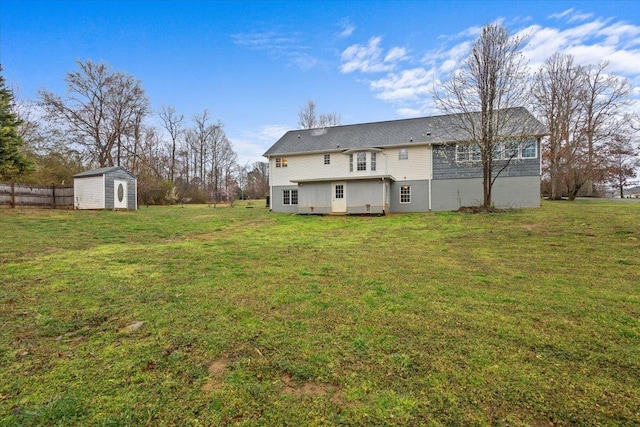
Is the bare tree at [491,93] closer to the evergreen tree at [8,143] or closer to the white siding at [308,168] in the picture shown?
the white siding at [308,168]

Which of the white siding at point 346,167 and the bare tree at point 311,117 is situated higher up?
the bare tree at point 311,117

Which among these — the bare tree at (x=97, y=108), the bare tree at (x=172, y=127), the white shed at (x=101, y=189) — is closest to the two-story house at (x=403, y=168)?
the white shed at (x=101, y=189)

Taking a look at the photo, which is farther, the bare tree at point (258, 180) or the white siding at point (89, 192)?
the bare tree at point (258, 180)

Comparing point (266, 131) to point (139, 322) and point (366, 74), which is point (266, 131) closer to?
Answer: point (366, 74)

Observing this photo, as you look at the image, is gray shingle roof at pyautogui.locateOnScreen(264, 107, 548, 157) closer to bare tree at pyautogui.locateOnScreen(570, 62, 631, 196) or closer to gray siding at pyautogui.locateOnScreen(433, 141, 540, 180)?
gray siding at pyautogui.locateOnScreen(433, 141, 540, 180)

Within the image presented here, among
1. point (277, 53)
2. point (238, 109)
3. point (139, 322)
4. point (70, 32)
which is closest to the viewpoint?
point (139, 322)

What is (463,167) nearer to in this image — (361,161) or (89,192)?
(361,161)

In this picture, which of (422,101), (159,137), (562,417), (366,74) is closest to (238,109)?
(366,74)

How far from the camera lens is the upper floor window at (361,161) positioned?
21344 millimetres

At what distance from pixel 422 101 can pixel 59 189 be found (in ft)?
79.7

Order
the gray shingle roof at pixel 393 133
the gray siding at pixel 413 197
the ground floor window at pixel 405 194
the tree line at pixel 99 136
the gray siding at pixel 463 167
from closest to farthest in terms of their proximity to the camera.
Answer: the gray shingle roof at pixel 393 133 < the gray siding at pixel 463 167 < the gray siding at pixel 413 197 < the ground floor window at pixel 405 194 < the tree line at pixel 99 136

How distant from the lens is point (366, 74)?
2111cm

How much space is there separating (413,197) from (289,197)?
29.7 feet

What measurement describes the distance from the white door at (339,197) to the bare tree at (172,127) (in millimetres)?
29151
